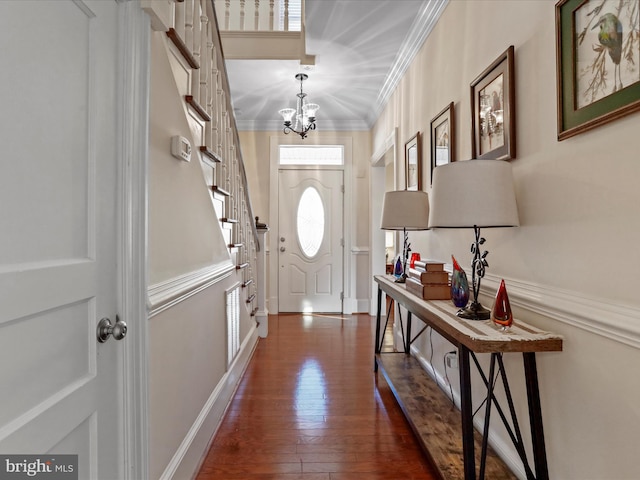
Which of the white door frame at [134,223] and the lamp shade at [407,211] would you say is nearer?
the white door frame at [134,223]

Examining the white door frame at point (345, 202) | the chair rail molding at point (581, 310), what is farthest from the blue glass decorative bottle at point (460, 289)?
the white door frame at point (345, 202)

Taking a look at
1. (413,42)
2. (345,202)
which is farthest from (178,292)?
(345,202)

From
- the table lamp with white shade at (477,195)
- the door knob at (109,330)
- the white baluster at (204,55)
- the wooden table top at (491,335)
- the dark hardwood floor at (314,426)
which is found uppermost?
the white baluster at (204,55)

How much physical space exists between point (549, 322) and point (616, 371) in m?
0.32

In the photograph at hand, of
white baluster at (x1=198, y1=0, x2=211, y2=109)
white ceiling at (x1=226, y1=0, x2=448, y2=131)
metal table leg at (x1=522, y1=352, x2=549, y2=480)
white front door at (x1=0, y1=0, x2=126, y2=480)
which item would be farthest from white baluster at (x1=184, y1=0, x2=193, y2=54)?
metal table leg at (x1=522, y1=352, x2=549, y2=480)

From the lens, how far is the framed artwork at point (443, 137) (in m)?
2.38

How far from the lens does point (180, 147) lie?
1569 millimetres

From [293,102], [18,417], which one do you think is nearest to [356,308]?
[293,102]

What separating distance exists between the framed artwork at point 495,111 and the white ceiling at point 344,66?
918 mm

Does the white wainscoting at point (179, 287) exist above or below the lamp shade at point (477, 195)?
below

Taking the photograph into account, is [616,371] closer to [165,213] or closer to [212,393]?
[165,213]

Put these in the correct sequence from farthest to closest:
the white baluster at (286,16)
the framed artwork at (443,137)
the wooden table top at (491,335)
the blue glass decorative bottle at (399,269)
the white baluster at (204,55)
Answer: the white baluster at (286,16)
the blue glass decorative bottle at (399,269)
the framed artwork at (443,137)
the white baluster at (204,55)
the wooden table top at (491,335)

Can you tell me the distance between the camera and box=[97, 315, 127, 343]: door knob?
107 centimetres

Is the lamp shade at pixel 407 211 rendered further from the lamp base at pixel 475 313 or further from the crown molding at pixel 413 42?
the crown molding at pixel 413 42
